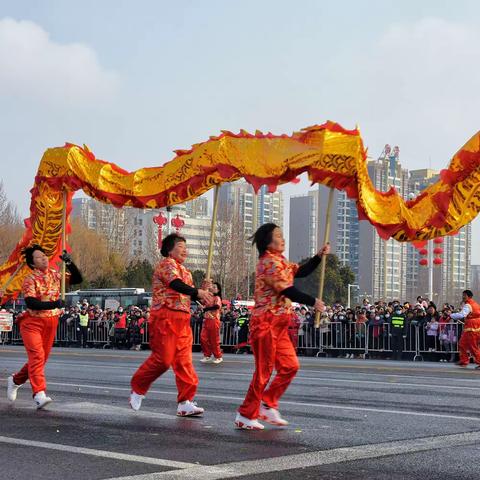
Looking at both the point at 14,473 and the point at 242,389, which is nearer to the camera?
the point at 14,473

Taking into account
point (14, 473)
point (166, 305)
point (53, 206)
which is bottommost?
point (14, 473)

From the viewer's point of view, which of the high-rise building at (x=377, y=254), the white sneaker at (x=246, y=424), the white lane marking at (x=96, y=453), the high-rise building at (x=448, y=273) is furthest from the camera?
the high-rise building at (x=448, y=273)

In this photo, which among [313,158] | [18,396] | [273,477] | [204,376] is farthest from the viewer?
[204,376]

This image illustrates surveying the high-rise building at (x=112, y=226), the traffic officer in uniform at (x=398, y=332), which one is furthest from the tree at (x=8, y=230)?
the traffic officer in uniform at (x=398, y=332)

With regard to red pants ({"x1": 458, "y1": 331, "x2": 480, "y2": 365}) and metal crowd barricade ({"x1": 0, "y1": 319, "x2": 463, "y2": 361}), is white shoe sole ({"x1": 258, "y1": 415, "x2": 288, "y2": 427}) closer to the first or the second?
red pants ({"x1": 458, "y1": 331, "x2": 480, "y2": 365})

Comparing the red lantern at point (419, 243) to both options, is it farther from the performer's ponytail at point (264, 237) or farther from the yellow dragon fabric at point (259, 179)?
the performer's ponytail at point (264, 237)

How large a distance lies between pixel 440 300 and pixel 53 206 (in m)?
86.1

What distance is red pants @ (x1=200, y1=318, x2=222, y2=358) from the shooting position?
69.4 feet

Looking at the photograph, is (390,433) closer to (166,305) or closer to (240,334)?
(166,305)

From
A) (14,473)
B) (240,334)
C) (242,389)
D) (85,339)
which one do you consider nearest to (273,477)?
(14,473)

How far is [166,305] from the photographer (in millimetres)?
9898

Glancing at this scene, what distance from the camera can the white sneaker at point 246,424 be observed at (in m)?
8.67

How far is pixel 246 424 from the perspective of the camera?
868 cm

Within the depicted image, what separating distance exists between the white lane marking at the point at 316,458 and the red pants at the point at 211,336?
1300 centimetres
